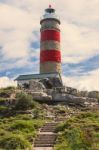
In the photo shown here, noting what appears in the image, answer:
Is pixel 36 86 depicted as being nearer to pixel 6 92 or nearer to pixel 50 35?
pixel 6 92

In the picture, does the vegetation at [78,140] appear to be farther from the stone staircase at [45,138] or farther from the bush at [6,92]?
the bush at [6,92]

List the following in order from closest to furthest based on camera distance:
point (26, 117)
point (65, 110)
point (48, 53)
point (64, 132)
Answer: point (64, 132), point (26, 117), point (65, 110), point (48, 53)

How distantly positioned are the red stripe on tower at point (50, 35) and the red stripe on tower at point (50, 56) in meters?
2.74

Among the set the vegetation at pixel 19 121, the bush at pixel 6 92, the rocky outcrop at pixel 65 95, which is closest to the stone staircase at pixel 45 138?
the vegetation at pixel 19 121

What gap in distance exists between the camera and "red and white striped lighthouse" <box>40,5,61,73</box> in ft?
269

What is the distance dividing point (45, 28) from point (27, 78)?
36.0ft

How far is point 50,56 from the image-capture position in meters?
82.7

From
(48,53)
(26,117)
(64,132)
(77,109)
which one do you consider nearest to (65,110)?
(77,109)

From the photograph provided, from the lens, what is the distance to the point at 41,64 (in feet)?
271

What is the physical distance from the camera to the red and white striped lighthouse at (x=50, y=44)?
269 ft

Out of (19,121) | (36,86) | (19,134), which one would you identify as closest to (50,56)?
(36,86)

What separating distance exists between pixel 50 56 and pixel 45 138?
161ft

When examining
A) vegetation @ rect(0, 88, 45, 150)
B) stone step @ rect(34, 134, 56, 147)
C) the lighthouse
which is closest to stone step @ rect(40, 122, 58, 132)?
vegetation @ rect(0, 88, 45, 150)

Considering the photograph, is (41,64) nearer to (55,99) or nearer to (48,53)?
(48,53)
